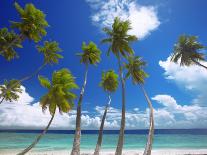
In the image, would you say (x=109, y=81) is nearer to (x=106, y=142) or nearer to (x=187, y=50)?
(x=187, y=50)

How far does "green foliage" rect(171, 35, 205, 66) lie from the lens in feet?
119

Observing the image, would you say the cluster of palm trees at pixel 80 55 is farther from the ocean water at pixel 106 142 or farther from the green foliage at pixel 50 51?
the ocean water at pixel 106 142

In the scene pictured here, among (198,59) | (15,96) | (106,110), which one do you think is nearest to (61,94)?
(106,110)

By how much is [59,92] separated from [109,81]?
9.12 metres

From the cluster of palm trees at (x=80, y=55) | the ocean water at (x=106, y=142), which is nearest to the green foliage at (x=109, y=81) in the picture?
the cluster of palm trees at (x=80, y=55)

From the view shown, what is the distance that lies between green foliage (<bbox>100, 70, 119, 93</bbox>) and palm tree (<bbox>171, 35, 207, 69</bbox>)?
858cm

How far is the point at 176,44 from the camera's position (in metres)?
37.8

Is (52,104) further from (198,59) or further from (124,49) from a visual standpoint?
(198,59)

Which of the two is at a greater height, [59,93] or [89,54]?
[89,54]

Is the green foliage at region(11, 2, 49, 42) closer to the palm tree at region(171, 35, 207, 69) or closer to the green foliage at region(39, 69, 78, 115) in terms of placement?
the green foliage at region(39, 69, 78, 115)

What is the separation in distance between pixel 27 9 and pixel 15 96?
16676 mm

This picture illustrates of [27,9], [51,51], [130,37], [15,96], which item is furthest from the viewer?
[15,96]

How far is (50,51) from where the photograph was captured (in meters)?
39.1

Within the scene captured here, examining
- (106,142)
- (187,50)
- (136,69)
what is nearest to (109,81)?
(136,69)
